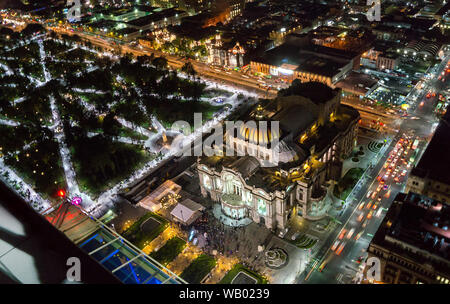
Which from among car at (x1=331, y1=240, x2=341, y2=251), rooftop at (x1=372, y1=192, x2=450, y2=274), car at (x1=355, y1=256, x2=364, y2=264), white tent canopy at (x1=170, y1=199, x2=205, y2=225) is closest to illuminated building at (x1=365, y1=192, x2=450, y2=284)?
rooftop at (x1=372, y1=192, x2=450, y2=274)

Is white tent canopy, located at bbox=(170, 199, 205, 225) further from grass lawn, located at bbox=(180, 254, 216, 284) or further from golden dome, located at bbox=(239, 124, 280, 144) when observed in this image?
golden dome, located at bbox=(239, 124, 280, 144)

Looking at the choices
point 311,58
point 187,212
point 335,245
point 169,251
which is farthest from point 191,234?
point 311,58

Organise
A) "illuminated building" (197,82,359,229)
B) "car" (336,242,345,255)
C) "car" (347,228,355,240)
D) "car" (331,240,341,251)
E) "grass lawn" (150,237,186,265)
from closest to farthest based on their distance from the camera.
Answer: "car" (336,242,345,255) < "grass lawn" (150,237,186,265) < "car" (331,240,341,251) < "car" (347,228,355,240) < "illuminated building" (197,82,359,229)

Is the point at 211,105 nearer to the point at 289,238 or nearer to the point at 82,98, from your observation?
the point at 82,98

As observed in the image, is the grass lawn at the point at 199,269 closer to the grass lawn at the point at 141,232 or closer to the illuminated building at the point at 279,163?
the grass lawn at the point at 141,232

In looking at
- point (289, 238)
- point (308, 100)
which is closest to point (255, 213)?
point (289, 238)

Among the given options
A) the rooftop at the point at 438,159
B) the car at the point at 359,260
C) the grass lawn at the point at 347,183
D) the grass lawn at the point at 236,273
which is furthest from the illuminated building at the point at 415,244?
the grass lawn at the point at 236,273
